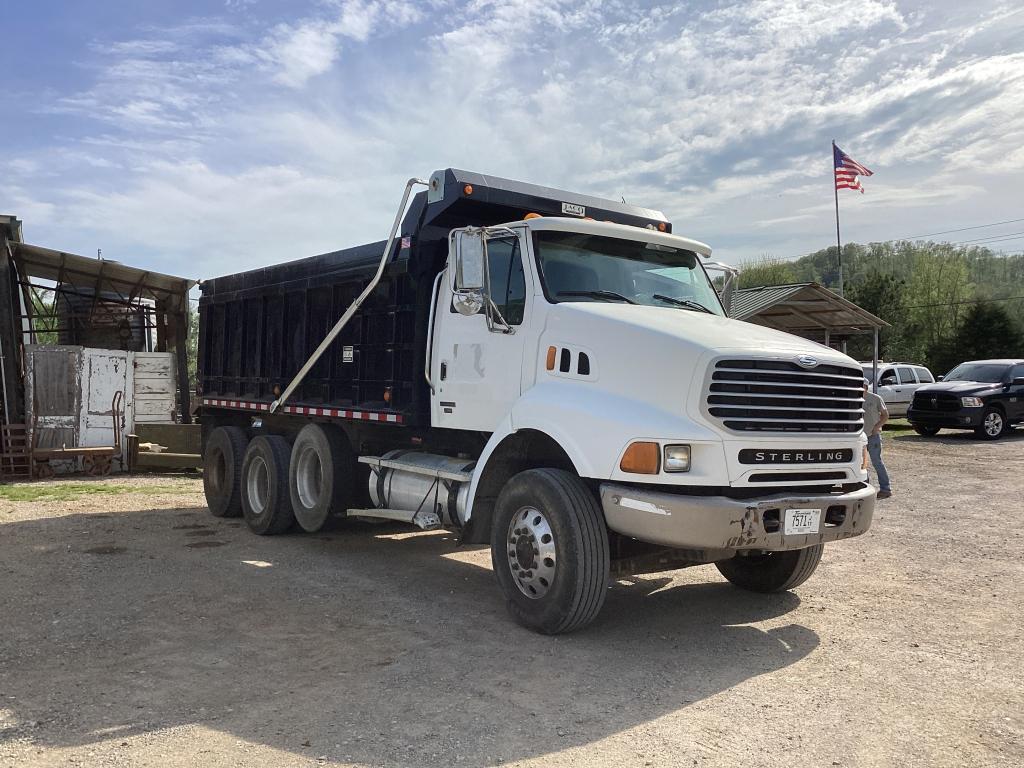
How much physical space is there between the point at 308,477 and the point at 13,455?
892 cm

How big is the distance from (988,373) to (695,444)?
62.4ft

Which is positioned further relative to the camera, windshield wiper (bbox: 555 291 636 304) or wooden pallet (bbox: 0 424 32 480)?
wooden pallet (bbox: 0 424 32 480)

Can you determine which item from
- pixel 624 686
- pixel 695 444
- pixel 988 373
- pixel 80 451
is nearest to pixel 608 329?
pixel 695 444

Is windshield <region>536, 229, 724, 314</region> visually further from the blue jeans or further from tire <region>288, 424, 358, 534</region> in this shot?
the blue jeans

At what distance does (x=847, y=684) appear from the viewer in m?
4.68

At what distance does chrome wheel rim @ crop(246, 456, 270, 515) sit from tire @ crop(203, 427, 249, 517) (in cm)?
39

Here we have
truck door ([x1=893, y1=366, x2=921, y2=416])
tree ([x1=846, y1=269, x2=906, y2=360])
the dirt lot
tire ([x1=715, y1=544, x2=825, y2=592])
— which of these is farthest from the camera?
tree ([x1=846, y1=269, x2=906, y2=360])

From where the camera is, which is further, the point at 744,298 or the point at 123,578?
the point at 744,298

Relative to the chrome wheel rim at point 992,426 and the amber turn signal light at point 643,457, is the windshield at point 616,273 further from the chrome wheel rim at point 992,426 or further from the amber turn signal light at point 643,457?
the chrome wheel rim at point 992,426

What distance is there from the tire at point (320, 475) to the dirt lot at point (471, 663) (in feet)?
1.42

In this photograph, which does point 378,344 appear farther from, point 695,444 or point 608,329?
point 695,444

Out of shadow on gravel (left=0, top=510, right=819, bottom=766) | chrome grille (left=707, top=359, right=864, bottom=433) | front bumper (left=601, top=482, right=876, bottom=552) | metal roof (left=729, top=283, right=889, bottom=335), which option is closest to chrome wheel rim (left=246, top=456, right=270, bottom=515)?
shadow on gravel (left=0, top=510, right=819, bottom=766)

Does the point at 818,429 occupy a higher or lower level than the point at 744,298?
lower

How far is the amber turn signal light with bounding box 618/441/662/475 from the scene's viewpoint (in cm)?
495
